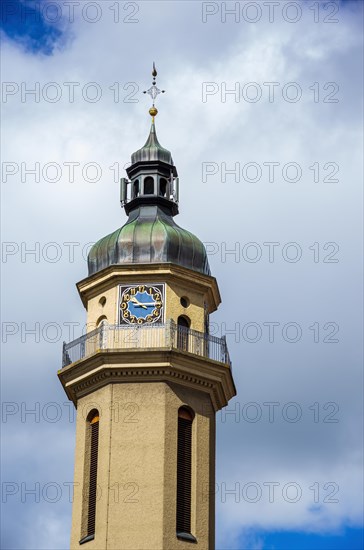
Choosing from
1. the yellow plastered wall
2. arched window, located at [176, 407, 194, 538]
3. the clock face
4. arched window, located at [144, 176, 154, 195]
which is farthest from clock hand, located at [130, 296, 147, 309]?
arched window, located at [144, 176, 154, 195]

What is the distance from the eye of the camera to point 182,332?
59.5 meters

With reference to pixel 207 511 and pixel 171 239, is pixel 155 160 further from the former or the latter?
pixel 207 511

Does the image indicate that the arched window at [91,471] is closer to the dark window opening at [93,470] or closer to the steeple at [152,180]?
the dark window opening at [93,470]

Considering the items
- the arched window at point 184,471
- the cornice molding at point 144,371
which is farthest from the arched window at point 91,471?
the arched window at point 184,471

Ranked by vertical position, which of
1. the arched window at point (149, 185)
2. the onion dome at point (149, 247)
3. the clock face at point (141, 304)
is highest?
the arched window at point (149, 185)

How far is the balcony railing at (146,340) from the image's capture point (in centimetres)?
5875

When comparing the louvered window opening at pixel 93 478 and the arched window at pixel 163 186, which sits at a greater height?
the arched window at pixel 163 186

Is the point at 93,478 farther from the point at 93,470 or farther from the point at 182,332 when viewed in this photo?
the point at 182,332

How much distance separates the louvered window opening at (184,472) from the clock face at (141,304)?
3.50 meters

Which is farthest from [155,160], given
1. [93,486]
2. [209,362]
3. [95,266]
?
[93,486]

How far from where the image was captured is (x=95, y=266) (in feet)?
204

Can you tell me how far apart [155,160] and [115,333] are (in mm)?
8157

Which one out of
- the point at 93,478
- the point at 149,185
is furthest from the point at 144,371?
the point at 149,185

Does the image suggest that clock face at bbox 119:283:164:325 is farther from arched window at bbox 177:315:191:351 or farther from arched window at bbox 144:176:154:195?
arched window at bbox 144:176:154:195
